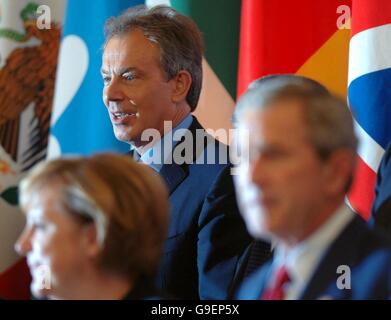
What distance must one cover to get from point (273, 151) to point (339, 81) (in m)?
1.32

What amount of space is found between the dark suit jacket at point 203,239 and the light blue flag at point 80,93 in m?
0.86

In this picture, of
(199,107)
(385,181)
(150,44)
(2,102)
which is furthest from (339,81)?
(2,102)

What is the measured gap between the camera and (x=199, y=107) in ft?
8.41

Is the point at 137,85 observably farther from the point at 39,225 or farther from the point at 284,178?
the point at 284,178

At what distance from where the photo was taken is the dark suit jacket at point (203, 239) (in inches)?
70.1

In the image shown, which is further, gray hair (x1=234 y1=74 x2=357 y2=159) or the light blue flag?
the light blue flag

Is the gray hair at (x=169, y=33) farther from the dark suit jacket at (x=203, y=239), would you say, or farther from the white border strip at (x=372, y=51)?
the white border strip at (x=372, y=51)

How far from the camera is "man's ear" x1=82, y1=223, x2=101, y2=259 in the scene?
124 centimetres

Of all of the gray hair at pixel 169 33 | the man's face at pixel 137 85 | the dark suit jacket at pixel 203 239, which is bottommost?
the dark suit jacket at pixel 203 239

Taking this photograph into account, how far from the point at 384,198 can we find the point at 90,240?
2.07 feet

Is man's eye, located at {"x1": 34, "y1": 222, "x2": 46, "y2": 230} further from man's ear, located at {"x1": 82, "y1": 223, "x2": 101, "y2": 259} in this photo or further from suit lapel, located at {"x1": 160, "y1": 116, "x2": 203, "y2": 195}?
suit lapel, located at {"x1": 160, "y1": 116, "x2": 203, "y2": 195}

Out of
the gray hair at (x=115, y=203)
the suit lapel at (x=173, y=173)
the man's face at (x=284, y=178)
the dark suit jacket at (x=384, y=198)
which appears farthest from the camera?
the suit lapel at (x=173, y=173)

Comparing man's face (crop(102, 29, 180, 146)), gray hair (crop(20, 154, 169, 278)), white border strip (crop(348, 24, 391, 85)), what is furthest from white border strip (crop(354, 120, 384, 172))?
gray hair (crop(20, 154, 169, 278))

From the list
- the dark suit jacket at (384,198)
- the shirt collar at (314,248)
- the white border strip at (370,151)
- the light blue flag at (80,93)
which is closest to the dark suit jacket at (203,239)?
the dark suit jacket at (384,198)
